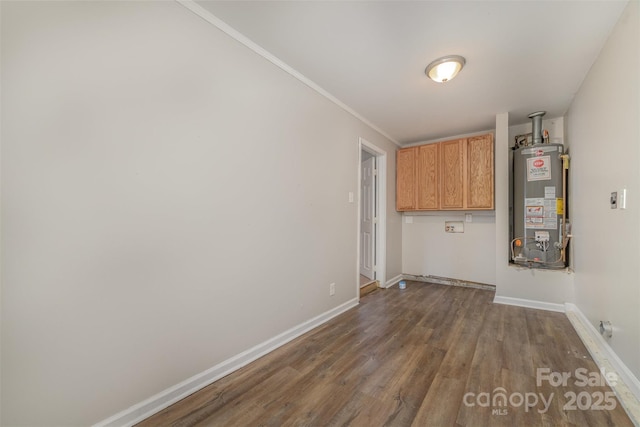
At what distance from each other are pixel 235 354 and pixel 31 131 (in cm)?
170

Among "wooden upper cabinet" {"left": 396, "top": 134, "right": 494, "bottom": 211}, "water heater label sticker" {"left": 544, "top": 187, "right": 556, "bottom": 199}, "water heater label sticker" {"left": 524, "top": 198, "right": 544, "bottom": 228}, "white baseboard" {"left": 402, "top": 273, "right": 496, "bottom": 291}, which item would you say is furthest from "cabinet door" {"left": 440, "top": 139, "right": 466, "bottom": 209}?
"white baseboard" {"left": 402, "top": 273, "right": 496, "bottom": 291}

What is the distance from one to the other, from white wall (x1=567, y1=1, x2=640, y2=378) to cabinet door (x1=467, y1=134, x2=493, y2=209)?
98 centimetres

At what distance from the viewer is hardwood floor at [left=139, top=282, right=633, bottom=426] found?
142 centimetres

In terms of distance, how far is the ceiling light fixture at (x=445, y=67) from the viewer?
7.02 ft

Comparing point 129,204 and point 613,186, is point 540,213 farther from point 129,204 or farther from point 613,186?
point 129,204

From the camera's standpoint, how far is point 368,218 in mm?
4305

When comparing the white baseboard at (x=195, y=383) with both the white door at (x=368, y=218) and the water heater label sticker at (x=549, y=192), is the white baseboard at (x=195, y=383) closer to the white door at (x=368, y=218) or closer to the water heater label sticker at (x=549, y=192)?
the white door at (x=368, y=218)

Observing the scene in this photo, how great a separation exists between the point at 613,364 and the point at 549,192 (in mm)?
1919

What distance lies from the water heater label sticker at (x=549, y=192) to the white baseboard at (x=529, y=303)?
4.16ft

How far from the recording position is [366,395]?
160 centimetres

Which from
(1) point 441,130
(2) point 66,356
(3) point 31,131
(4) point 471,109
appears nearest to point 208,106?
(3) point 31,131

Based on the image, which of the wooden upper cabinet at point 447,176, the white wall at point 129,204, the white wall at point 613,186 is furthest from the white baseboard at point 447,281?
the white wall at point 129,204

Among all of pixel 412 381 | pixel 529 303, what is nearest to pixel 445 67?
pixel 412 381

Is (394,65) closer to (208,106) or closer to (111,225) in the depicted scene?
(208,106)
